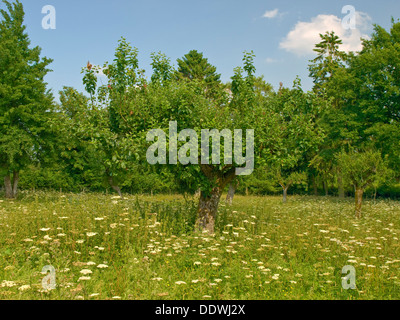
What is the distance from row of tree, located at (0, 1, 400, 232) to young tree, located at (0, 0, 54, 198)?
8cm

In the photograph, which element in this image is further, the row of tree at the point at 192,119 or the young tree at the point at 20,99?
the young tree at the point at 20,99

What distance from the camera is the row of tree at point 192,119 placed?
10.1 meters

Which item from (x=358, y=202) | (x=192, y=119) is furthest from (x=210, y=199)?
(x=358, y=202)

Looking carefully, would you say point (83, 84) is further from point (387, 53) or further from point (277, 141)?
point (387, 53)

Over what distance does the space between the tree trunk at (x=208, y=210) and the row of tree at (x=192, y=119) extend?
0.03 metres

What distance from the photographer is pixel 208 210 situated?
10.6 metres

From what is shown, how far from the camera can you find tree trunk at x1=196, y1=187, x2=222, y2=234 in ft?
34.6

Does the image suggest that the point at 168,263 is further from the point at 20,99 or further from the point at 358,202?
the point at 20,99

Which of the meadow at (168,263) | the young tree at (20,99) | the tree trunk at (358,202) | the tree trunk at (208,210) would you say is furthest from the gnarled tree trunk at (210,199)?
the young tree at (20,99)

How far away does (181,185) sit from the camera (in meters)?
12.4

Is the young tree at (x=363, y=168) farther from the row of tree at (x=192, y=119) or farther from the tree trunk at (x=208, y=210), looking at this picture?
the tree trunk at (x=208, y=210)

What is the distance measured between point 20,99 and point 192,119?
815 inches
